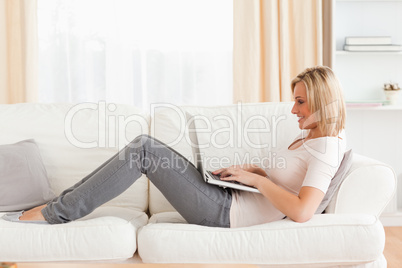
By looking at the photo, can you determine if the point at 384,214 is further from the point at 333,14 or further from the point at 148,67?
the point at 148,67

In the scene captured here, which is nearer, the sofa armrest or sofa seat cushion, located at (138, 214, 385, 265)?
sofa seat cushion, located at (138, 214, 385, 265)

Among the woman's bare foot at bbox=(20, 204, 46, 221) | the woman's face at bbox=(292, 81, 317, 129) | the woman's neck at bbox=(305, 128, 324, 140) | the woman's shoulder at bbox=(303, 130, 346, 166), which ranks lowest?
the woman's bare foot at bbox=(20, 204, 46, 221)

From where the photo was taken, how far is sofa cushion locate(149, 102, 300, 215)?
2.57 meters

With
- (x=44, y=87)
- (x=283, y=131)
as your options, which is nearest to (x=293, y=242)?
(x=283, y=131)

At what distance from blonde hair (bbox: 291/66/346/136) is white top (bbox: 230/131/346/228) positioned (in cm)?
6

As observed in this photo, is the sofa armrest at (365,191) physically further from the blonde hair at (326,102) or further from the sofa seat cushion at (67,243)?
the sofa seat cushion at (67,243)

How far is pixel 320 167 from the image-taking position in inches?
77.5

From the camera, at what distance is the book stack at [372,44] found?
3441mm

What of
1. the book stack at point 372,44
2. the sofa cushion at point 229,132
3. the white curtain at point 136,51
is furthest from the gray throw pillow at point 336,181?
the white curtain at point 136,51

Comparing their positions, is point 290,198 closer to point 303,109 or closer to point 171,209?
point 303,109

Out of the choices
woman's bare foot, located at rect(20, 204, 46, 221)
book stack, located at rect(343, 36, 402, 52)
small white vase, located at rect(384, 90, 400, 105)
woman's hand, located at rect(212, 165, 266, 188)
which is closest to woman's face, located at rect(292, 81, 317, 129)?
woman's hand, located at rect(212, 165, 266, 188)

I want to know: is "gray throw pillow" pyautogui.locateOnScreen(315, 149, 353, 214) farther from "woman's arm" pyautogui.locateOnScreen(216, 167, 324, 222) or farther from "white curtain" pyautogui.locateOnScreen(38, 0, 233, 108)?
"white curtain" pyautogui.locateOnScreen(38, 0, 233, 108)

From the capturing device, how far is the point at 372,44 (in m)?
3.45

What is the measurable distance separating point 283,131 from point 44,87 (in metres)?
1.98
